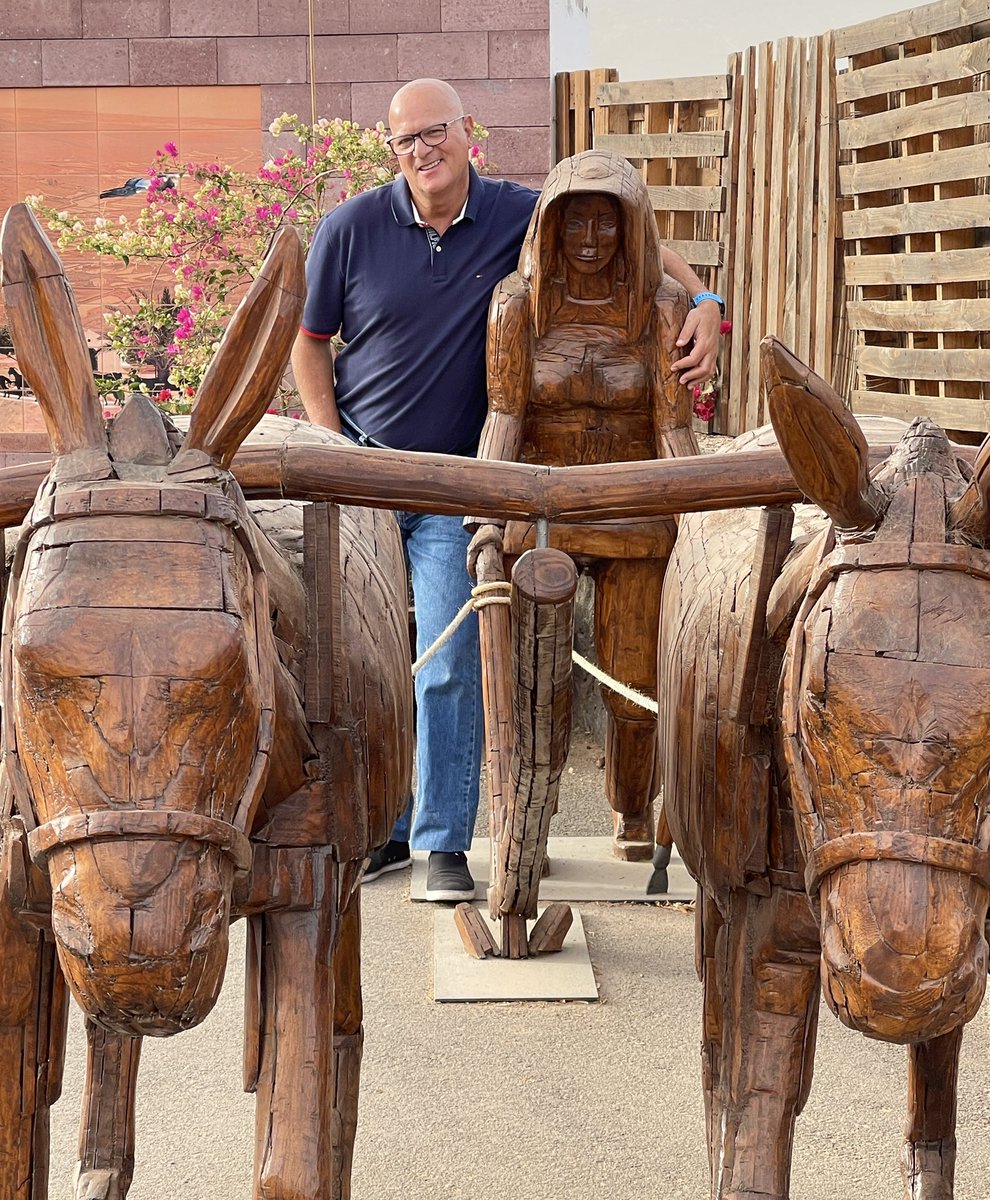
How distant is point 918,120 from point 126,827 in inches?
200

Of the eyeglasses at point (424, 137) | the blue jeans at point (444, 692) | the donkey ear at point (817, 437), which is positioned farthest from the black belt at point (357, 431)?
the donkey ear at point (817, 437)

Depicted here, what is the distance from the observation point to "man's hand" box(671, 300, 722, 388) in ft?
12.4

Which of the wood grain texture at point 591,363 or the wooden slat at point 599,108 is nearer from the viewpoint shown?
the wood grain texture at point 591,363

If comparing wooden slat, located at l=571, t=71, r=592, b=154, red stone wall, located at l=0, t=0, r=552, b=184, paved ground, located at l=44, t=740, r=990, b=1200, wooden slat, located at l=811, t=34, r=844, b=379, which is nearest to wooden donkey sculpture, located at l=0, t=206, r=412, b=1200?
paved ground, located at l=44, t=740, r=990, b=1200

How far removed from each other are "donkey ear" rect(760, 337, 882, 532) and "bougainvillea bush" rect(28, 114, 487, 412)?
185 inches

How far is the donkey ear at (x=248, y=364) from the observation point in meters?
1.83

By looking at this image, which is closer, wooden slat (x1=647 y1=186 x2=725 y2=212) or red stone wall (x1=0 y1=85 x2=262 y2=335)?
red stone wall (x1=0 y1=85 x2=262 y2=335)

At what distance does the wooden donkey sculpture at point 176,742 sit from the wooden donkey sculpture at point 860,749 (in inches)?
24.9

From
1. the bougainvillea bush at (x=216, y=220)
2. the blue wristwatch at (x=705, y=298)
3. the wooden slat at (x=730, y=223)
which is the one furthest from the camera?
the wooden slat at (x=730, y=223)

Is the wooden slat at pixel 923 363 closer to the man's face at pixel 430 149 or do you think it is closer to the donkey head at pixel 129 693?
the man's face at pixel 430 149

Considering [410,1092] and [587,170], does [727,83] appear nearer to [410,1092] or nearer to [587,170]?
[587,170]

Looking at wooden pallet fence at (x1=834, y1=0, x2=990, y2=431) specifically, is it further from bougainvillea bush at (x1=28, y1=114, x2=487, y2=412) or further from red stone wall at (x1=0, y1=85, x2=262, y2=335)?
red stone wall at (x1=0, y1=85, x2=262, y2=335)

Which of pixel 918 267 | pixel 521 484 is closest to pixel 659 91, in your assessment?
pixel 918 267

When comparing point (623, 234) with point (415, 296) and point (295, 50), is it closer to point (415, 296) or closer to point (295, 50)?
point (415, 296)
